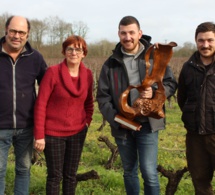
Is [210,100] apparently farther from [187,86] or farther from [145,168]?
[145,168]

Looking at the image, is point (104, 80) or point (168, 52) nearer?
point (168, 52)

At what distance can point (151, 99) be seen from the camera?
11.1 feet

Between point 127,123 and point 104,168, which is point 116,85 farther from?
point 104,168

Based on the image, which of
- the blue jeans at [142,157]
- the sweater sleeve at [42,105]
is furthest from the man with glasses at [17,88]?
the blue jeans at [142,157]

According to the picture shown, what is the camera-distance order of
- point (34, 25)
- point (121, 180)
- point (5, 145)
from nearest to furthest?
point (5, 145) → point (121, 180) → point (34, 25)

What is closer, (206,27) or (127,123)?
(206,27)

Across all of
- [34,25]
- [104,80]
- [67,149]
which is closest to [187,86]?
[104,80]

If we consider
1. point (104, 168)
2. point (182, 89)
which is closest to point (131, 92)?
point (182, 89)

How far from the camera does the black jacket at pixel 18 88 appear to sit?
3303mm

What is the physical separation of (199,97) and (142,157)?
0.90m

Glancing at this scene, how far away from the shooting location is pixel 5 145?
3.44 meters

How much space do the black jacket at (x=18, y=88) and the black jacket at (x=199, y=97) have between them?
167 cm

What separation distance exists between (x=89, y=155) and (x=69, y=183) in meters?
3.26

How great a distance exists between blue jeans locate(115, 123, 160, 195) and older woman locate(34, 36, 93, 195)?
547mm
